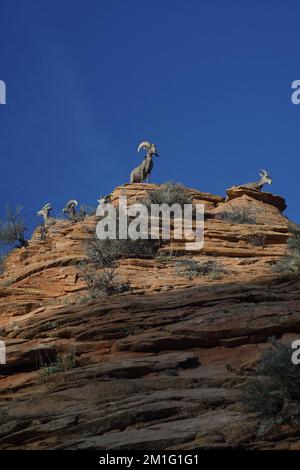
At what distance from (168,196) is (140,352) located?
10.8 metres

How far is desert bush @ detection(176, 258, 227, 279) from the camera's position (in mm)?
16472

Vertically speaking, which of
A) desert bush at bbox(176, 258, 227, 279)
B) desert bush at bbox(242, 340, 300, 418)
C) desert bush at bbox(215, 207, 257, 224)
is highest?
desert bush at bbox(215, 207, 257, 224)

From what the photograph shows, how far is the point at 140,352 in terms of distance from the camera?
11.8 metres

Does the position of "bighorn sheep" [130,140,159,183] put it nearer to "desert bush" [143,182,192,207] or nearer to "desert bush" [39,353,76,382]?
"desert bush" [143,182,192,207]

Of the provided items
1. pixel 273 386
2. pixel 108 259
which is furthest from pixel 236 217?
pixel 273 386

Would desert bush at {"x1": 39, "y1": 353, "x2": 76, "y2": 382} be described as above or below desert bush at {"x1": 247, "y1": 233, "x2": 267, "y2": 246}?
below

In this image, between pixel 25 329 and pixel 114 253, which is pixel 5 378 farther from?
pixel 114 253

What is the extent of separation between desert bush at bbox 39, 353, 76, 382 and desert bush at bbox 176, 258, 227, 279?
5108 millimetres

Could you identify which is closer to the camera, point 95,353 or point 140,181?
point 95,353

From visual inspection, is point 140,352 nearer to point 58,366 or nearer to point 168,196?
point 58,366

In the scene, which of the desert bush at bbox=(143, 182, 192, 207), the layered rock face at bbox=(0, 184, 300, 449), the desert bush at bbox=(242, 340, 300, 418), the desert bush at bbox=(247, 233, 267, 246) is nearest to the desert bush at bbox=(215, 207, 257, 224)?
the desert bush at bbox=(143, 182, 192, 207)

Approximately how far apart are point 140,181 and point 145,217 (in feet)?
22.5

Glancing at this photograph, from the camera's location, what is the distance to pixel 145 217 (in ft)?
66.5
